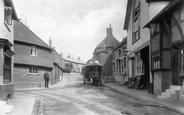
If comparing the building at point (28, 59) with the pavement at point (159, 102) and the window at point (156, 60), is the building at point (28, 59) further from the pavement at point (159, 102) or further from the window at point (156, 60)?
the window at point (156, 60)

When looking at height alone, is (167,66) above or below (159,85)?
above

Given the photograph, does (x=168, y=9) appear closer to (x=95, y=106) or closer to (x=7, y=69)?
(x=95, y=106)

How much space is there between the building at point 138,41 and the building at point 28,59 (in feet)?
37.8

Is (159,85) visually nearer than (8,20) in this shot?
No

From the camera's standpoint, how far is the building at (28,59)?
23.6m

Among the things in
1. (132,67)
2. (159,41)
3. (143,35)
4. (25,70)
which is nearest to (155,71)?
(159,41)

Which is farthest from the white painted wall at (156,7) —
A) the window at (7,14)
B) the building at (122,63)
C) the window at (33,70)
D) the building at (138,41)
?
the window at (33,70)

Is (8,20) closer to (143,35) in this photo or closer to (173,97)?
(173,97)

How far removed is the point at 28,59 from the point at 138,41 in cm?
Answer: 1322

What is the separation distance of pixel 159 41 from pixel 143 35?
578 centimetres

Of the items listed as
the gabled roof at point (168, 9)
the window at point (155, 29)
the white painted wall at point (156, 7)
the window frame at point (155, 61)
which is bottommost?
the window frame at point (155, 61)

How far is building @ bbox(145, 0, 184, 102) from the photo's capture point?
39.1 ft

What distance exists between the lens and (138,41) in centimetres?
2127

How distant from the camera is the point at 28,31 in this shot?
2741cm
